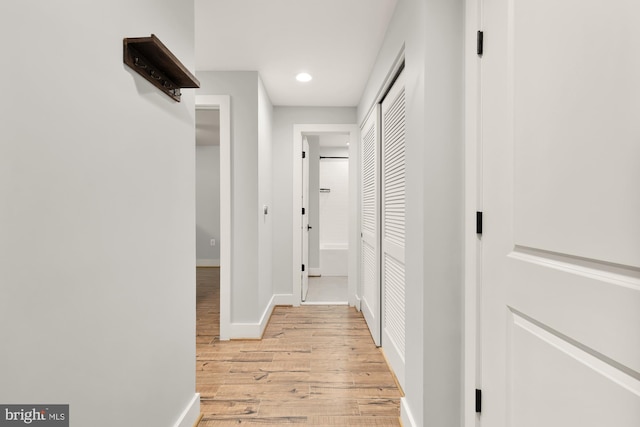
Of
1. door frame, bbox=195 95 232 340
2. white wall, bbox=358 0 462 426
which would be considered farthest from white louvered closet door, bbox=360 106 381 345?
white wall, bbox=358 0 462 426

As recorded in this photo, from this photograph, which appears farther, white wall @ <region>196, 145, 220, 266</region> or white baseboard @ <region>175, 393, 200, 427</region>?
white wall @ <region>196, 145, 220, 266</region>

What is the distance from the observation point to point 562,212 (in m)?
0.87

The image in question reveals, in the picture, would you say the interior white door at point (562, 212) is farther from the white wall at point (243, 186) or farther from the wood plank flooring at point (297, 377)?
the white wall at point (243, 186)

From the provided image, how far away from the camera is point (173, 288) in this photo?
1.56m

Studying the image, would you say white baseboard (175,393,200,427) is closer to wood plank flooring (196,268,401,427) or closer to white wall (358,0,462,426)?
wood plank flooring (196,268,401,427)

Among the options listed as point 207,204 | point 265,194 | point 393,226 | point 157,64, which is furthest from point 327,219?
point 157,64

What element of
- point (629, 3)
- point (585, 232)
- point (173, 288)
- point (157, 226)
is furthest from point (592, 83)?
point (173, 288)

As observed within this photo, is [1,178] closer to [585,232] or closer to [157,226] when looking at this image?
[157,226]

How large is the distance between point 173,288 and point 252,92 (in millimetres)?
2142

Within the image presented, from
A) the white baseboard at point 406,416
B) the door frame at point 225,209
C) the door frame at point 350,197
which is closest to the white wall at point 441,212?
the white baseboard at point 406,416

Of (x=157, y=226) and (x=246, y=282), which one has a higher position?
(x=157, y=226)

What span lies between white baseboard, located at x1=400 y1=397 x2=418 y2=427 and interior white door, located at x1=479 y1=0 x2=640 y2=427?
0.54m

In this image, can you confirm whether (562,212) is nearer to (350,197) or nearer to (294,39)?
(294,39)

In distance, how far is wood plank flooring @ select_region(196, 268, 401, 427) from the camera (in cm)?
194
